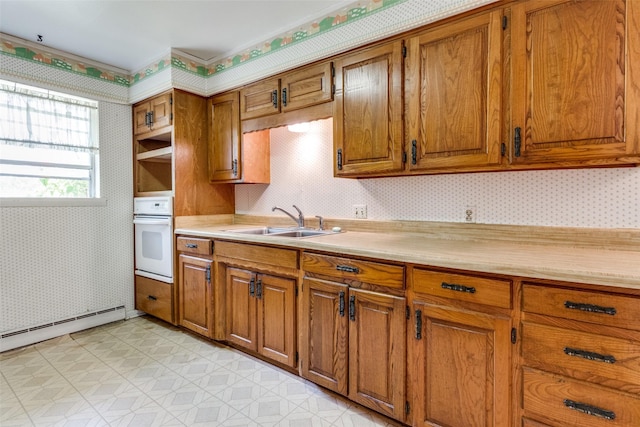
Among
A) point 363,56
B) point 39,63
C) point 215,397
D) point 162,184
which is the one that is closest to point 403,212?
point 363,56

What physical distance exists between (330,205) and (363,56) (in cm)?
111

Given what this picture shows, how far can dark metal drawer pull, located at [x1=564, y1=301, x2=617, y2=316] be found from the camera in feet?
3.64

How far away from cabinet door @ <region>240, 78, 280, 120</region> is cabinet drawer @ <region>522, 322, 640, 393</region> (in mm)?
2124

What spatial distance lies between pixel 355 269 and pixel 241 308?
1.06 m

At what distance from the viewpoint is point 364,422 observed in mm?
1700

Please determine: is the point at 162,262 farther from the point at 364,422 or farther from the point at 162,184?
the point at 364,422

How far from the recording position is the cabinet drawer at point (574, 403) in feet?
3.63

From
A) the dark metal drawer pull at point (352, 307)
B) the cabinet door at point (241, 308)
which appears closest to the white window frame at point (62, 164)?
the cabinet door at point (241, 308)

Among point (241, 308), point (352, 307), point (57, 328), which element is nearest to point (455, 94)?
point (352, 307)

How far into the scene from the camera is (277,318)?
7.02 ft

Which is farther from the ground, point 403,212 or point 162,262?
point 403,212

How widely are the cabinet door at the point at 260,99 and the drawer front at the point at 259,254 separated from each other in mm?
1062

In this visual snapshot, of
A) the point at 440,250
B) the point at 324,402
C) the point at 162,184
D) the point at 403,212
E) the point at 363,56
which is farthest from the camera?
the point at 162,184

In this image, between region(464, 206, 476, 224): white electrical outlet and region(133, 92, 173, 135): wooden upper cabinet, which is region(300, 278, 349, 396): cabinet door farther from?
region(133, 92, 173, 135): wooden upper cabinet
